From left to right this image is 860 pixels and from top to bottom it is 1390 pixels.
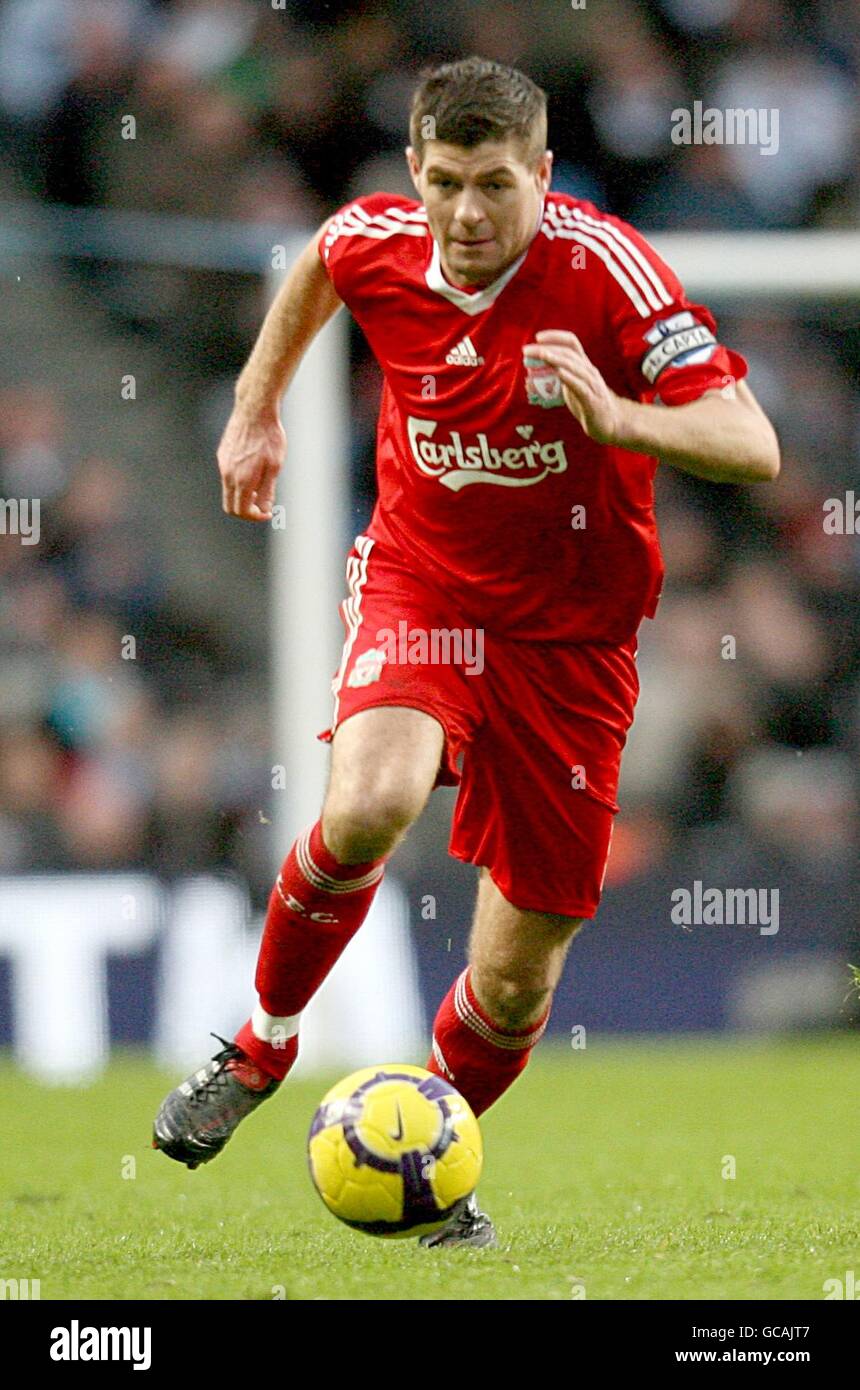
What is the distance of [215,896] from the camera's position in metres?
9.20

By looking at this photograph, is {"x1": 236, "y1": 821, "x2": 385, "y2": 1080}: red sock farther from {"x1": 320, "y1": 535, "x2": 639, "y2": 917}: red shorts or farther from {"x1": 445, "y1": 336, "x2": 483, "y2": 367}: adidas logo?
{"x1": 445, "y1": 336, "x2": 483, "y2": 367}: adidas logo

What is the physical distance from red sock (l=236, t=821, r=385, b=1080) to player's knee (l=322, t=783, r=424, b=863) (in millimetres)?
63

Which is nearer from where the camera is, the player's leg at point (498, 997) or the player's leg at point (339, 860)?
the player's leg at point (339, 860)

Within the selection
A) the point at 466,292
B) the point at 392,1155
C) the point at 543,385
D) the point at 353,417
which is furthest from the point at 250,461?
the point at 353,417

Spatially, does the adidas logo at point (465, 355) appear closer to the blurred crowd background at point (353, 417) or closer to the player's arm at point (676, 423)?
the player's arm at point (676, 423)

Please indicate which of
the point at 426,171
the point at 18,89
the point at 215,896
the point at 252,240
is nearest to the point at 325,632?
the point at 215,896

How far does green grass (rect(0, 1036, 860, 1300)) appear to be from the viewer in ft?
13.8

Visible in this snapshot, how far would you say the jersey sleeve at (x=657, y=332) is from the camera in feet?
14.1

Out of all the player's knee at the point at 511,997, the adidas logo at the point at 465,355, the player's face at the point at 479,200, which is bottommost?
the player's knee at the point at 511,997

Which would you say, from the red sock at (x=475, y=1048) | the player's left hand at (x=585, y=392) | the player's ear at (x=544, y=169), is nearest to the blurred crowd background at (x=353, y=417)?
the red sock at (x=475, y=1048)

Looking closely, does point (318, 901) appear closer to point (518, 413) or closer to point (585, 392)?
point (518, 413)

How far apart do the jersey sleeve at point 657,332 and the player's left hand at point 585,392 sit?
0.26 m

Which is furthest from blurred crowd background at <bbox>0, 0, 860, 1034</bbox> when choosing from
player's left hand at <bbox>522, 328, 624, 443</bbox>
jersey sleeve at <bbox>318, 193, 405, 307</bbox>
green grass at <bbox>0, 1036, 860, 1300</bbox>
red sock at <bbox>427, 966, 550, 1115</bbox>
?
player's left hand at <bbox>522, 328, 624, 443</bbox>

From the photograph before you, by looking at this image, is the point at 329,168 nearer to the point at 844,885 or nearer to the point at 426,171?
the point at 844,885
